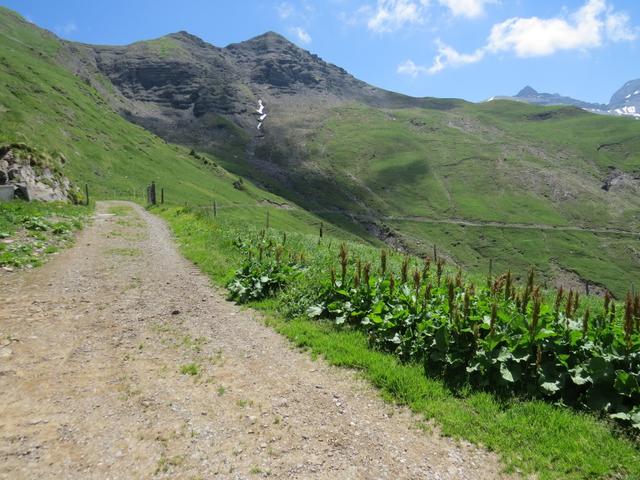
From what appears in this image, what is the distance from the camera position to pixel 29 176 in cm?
3116

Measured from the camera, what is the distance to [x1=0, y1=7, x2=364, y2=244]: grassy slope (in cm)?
9488

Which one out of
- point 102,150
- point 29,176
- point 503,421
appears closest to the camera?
point 503,421

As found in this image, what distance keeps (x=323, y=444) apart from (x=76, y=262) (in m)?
15.1

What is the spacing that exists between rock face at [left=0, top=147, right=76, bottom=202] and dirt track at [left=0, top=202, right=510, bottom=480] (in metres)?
20.4

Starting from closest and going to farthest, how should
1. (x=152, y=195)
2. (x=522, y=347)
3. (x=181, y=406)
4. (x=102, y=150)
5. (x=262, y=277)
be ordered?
(x=181, y=406) → (x=522, y=347) → (x=262, y=277) → (x=152, y=195) → (x=102, y=150)

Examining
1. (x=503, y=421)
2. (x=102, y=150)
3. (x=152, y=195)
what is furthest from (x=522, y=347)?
(x=102, y=150)

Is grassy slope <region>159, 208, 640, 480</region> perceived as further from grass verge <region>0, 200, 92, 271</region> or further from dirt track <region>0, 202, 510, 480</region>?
grass verge <region>0, 200, 92, 271</region>

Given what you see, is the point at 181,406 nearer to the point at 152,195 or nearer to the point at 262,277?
the point at 262,277

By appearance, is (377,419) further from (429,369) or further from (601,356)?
(601,356)

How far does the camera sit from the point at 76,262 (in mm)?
17469

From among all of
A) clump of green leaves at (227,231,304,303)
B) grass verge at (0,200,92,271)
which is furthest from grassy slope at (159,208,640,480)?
grass verge at (0,200,92,271)

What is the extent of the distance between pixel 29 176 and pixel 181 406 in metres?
31.4

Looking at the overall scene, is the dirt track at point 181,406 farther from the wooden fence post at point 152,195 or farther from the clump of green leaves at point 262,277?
the wooden fence post at point 152,195

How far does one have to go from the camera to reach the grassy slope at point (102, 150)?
94875mm
